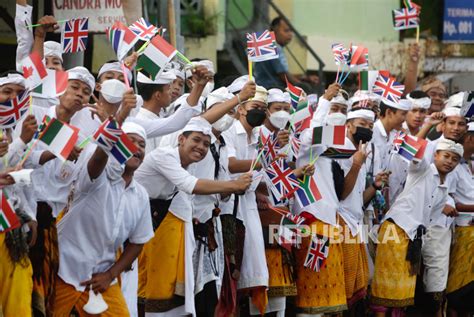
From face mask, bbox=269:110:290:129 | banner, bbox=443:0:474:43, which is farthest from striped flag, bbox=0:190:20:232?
banner, bbox=443:0:474:43

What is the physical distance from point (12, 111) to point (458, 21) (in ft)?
54.2

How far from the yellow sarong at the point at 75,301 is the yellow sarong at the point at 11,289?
0.19m

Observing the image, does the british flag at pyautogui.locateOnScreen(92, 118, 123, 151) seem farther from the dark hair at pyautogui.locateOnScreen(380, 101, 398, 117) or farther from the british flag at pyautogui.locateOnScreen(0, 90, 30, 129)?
the dark hair at pyautogui.locateOnScreen(380, 101, 398, 117)

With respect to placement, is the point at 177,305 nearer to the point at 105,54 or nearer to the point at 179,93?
the point at 179,93

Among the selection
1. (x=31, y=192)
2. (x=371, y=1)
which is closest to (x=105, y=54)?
(x=31, y=192)

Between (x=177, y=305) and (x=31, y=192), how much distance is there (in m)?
1.65

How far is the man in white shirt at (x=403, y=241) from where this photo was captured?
11820 mm

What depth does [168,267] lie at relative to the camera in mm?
9445

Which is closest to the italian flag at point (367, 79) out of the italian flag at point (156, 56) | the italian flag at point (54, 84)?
the italian flag at point (156, 56)

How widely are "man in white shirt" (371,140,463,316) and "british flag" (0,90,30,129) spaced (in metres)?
4.71

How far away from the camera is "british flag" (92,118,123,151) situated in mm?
7643

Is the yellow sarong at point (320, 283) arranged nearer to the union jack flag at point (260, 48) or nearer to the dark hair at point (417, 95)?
the union jack flag at point (260, 48)

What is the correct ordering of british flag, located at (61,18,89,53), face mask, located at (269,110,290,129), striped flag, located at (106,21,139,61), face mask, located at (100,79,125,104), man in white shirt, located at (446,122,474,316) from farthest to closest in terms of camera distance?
man in white shirt, located at (446,122,474,316)
face mask, located at (269,110,290,129)
british flag, located at (61,18,89,53)
striped flag, located at (106,21,139,61)
face mask, located at (100,79,125,104)

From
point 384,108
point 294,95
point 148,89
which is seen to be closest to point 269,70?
point 384,108
